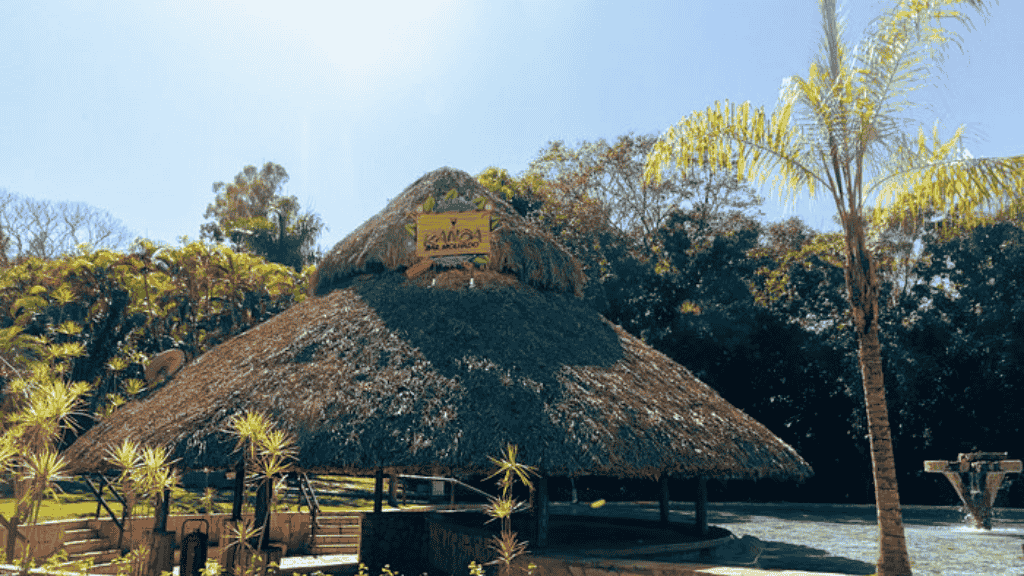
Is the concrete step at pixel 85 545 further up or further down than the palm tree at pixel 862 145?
further down

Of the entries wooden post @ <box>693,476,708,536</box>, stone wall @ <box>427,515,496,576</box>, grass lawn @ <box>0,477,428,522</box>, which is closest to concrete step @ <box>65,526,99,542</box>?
grass lawn @ <box>0,477,428,522</box>

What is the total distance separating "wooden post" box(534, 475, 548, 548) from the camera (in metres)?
8.59

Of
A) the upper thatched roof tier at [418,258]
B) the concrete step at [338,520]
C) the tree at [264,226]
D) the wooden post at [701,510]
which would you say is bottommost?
the concrete step at [338,520]

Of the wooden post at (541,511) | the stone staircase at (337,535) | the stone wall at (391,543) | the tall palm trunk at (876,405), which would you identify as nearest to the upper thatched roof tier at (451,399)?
the wooden post at (541,511)

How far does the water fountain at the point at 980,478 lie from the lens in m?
15.8

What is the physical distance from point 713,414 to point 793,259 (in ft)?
53.2

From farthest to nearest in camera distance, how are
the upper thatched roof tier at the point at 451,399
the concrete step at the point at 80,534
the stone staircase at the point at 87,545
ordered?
the concrete step at the point at 80,534
the stone staircase at the point at 87,545
the upper thatched roof tier at the point at 451,399

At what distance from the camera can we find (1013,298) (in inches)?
828

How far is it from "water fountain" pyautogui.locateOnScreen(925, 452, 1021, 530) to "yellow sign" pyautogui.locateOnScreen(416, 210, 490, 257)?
12.1 m

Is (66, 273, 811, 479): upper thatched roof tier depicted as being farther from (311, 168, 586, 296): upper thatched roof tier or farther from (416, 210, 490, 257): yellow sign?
(416, 210, 490, 257): yellow sign

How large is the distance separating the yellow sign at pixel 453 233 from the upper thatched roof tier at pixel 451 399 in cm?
95

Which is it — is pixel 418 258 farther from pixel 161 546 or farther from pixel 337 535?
pixel 337 535

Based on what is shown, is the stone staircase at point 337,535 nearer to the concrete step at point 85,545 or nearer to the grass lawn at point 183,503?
the grass lawn at point 183,503

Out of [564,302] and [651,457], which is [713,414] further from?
[564,302]
